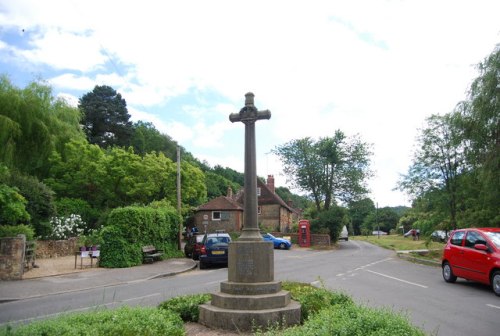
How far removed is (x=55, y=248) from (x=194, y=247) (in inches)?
330

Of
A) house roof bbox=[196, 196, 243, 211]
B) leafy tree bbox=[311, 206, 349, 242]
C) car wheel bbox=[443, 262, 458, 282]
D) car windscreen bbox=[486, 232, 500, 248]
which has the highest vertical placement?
house roof bbox=[196, 196, 243, 211]

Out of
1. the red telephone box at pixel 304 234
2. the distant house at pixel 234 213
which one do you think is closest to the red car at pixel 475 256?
the red telephone box at pixel 304 234

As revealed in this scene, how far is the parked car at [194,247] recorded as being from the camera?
85.5 feet

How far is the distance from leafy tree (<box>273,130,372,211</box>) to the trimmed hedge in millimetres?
33086

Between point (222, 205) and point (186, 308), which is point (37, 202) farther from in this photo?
point (222, 205)

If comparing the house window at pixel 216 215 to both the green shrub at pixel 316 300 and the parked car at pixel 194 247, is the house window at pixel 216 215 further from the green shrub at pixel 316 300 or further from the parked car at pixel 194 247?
the green shrub at pixel 316 300

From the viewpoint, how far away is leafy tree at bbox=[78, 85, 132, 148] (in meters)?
59.2

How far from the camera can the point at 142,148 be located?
64812mm

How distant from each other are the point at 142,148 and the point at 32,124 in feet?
179

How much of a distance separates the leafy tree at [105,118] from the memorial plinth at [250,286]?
174ft

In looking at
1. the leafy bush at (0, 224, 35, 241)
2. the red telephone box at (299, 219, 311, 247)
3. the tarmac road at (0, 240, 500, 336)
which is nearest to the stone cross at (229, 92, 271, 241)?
the tarmac road at (0, 240, 500, 336)

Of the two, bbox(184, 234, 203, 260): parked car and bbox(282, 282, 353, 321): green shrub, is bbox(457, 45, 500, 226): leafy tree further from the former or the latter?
bbox(184, 234, 203, 260): parked car

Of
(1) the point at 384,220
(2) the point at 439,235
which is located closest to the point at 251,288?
(2) the point at 439,235

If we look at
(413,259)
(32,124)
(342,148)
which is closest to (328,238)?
(342,148)
